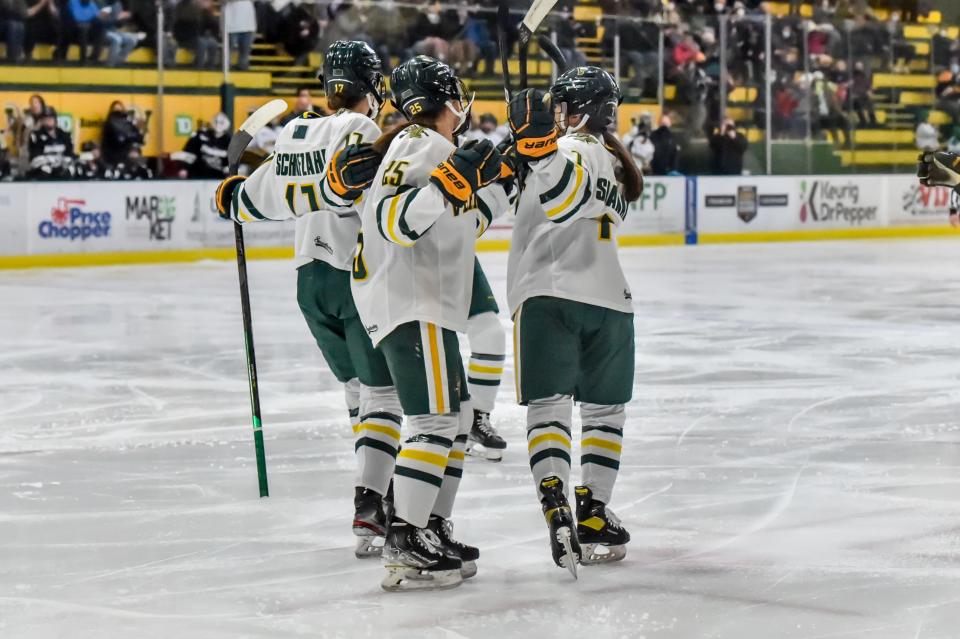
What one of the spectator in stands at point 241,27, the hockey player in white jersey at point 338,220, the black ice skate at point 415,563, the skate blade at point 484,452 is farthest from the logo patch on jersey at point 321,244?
the spectator in stands at point 241,27

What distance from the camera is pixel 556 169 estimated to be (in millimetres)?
3521

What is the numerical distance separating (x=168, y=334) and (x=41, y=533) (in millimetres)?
4838

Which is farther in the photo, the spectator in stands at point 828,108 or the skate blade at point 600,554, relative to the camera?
the spectator in stands at point 828,108

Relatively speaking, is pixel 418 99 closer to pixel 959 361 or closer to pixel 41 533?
pixel 41 533

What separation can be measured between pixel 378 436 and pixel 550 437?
21.2 inches

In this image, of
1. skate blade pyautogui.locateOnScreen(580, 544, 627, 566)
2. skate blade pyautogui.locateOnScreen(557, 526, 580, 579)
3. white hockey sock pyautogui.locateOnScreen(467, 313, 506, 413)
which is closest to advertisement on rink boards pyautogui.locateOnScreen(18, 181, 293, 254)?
white hockey sock pyautogui.locateOnScreen(467, 313, 506, 413)

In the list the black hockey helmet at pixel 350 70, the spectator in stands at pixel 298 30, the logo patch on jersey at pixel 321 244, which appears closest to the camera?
the black hockey helmet at pixel 350 70

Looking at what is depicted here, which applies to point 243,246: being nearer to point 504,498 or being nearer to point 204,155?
point 504,498

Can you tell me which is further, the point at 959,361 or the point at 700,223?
the point at 700,223

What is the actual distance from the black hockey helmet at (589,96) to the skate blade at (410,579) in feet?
3.86

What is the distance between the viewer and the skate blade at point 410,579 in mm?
3445

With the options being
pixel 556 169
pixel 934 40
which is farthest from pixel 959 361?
pixel 934 40

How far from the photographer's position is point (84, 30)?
50.7ft

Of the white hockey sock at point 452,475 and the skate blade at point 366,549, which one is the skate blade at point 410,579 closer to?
the white hockey sock at point 452,475
